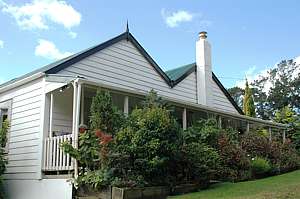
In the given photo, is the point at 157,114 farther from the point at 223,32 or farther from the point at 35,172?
the point at 223,32

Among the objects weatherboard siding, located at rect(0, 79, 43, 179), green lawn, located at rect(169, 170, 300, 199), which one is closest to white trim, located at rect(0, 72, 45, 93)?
weatherboard siding, located at rect(0, 79, 43, 179)

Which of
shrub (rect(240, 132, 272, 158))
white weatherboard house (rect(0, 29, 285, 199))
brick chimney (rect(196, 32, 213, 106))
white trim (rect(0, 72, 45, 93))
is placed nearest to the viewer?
white weatherboard house (rect(0, 29, 285, 199))

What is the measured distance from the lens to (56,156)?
11.1 meters

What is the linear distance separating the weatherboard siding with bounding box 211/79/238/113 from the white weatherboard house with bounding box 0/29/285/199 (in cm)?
62

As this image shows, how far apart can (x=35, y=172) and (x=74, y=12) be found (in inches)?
355

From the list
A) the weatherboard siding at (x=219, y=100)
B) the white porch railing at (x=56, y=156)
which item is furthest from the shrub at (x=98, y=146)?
the weatherboard siding at (x=219, y=100)

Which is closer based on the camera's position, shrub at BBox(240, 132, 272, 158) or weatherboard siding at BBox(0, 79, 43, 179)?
weatherboard siding at BBox(0, 79, 43, 179)

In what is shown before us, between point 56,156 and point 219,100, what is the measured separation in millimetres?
10555

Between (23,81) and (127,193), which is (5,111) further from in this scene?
(127,193)

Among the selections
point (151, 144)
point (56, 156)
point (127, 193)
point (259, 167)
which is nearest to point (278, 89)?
point (259, 167)

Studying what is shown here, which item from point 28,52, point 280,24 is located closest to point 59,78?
point 28,52

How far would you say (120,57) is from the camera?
16.0 metres

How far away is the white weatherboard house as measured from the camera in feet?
36.4

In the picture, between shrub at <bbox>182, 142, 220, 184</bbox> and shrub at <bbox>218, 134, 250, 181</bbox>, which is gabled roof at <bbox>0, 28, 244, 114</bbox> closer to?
shrub at <bbox>182, 142, 220, 184</bbox>
